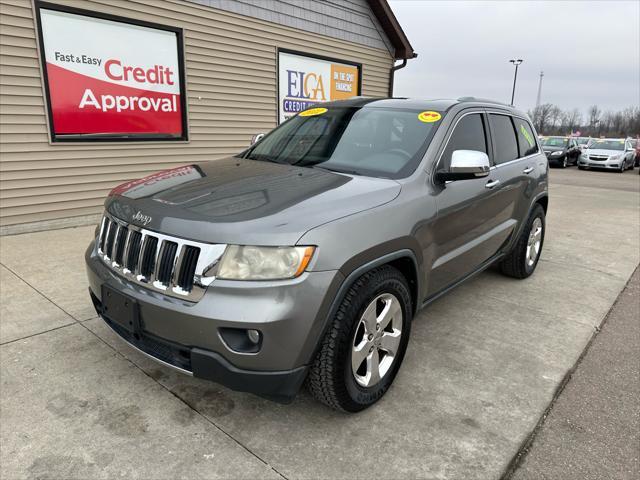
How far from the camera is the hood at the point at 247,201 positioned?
6.97 feet

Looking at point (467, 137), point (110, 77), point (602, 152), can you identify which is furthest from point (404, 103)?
point (602, 152)

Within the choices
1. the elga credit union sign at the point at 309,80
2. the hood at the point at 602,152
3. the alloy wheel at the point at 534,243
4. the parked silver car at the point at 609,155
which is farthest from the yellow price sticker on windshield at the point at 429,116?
the hood at the point at 602,152

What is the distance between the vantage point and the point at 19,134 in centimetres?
593

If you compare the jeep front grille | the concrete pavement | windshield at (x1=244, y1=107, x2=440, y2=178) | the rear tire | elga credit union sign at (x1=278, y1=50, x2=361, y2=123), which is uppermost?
elga credit union sign at (x1=278, y1=50, x2=361, y2=123)

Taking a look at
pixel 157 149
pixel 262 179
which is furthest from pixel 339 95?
pixel 262 179

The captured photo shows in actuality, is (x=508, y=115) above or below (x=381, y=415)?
above

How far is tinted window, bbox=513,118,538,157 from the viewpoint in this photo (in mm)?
4531

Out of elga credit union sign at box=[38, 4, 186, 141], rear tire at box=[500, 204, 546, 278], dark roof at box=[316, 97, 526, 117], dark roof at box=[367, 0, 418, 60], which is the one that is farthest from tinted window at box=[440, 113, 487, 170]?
dark roof at box=[367, 0, 418, 60]

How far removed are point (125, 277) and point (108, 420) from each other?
0.74m

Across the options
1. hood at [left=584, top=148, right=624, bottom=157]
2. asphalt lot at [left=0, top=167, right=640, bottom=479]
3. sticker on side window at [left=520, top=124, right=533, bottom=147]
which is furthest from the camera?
hood at [left=584, top=148, right=624, bottom=157]

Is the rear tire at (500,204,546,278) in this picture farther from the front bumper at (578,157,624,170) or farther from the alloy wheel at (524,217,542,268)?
the front bumper at (578,157,624,170)

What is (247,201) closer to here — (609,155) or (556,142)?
(609,155)

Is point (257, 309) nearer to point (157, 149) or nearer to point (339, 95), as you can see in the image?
point (157, 149)

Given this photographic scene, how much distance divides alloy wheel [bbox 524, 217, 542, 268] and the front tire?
265 centimetres
